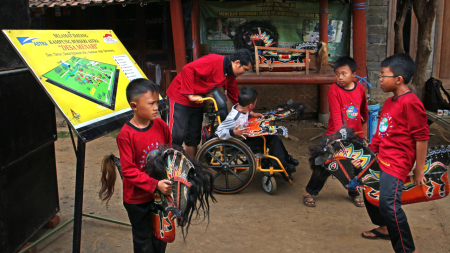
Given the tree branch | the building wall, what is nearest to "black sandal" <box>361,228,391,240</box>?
the tree branch

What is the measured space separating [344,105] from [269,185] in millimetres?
1238

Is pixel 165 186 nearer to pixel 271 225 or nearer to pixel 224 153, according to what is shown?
pixel 271 225

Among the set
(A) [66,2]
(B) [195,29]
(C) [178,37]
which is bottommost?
(C) [178,37]

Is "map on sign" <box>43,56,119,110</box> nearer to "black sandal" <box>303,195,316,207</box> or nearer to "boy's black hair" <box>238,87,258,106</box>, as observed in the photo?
"boy's black hair" <box>238,87,258,106</box>

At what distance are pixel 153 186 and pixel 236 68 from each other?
2179 millimetres

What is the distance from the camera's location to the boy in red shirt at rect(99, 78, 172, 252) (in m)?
2.23

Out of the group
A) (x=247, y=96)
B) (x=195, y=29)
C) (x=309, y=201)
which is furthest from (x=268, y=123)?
(x=195, y=29)

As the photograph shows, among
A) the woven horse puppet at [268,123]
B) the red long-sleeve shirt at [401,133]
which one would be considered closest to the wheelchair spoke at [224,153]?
the woven horse puppet at [268,123]

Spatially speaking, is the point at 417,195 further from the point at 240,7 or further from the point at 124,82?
the point at 240,7

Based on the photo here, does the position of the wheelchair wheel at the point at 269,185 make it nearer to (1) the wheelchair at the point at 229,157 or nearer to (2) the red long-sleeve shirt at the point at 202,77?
(1) the wheelchair at the point at 229,157

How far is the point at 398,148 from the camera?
2631 mm

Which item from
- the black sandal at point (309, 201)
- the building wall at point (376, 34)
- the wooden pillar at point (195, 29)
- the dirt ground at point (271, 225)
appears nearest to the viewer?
the dirt ground at point (271, 225)

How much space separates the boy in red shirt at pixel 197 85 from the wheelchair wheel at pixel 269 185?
0.99 m

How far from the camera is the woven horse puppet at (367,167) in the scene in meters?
2.66
